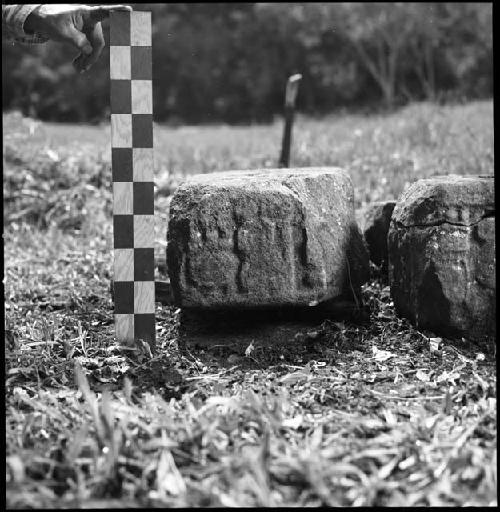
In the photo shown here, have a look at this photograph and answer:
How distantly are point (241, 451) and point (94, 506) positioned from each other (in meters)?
0.50

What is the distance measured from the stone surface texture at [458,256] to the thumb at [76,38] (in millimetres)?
1665

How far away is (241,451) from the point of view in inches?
89.6

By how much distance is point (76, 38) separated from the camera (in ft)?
10.1

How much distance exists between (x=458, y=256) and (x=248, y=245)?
0.92 metres

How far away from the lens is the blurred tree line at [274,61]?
13680 millimetres

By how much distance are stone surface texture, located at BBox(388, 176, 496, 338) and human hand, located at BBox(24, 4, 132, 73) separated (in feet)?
5.22

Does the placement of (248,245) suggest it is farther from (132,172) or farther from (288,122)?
(288,122)

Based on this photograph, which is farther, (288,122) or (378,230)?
(288,122)

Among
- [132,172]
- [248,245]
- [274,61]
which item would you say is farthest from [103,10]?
[274,61]

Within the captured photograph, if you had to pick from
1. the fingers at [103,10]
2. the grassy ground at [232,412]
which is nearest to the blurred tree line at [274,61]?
the grassy ground at [232,412]

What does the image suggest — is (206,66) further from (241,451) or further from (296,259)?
(241,451)

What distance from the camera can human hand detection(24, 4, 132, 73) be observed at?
2.99 metres


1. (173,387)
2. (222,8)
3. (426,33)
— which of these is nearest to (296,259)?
(173,387)

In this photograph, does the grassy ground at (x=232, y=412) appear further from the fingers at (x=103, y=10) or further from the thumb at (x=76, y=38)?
the fingers at (x=103, y=10)
